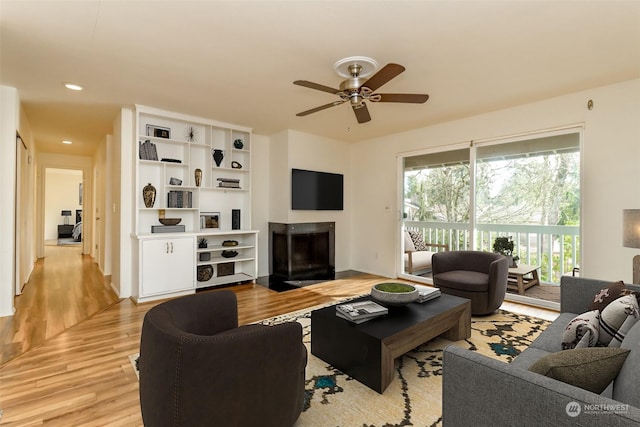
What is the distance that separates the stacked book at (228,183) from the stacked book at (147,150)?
3.20 ft

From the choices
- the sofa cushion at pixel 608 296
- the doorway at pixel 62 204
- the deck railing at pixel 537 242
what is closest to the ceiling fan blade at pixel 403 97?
the sofa cushion at pixel 608 296

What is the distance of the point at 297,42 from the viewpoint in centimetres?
242

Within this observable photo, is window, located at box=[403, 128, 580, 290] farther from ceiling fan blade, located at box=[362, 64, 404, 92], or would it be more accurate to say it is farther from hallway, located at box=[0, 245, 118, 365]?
hallway, located at box=[0, 245, 118, 365]

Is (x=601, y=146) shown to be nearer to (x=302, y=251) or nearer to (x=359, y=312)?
(x=359, y=312)

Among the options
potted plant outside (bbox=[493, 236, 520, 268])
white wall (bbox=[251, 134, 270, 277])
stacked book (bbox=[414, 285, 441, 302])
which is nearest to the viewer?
stacked book (bbox=[414, 285, 441, 302])

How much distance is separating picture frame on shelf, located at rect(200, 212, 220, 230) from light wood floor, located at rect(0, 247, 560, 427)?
1539 mm

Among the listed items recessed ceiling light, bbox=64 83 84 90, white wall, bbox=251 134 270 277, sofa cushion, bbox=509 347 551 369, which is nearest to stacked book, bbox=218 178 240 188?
white wall, bbox=251 134 270 277

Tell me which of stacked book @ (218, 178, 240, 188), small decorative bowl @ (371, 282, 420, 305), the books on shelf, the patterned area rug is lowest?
the patterned area rug

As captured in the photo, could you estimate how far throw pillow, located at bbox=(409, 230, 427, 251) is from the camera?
5305mm

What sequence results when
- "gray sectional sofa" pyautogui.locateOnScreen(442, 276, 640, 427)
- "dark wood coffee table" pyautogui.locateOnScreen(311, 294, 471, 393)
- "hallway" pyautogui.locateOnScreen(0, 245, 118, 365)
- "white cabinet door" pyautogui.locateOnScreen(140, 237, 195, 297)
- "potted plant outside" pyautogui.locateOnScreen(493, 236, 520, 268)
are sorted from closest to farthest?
1. "gray sectional sofa" pyautogui.locateOnScreen(442, 276, 640, 427)
2. "dark wood coffee table" pyautogui.locateOnScreen(311, 294, 471, 393)
3. "hallway" pyautogui.locateOnScreen(0, 245, 118, 365)
4. "white cabinet door" pyautogui.locateOnScreen(140, 237, 195, 297)
5. "potted plant outside" pyautogui.locateOnScreen(493, 236, 520, 268)

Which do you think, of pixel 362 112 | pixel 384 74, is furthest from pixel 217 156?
pixel 384 74

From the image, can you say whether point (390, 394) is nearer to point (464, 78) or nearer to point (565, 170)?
point (464, 78)

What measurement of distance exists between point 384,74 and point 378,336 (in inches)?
72.6

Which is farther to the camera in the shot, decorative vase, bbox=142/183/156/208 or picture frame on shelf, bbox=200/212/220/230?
picture frame on shelf, bbox=200/212/220/230
